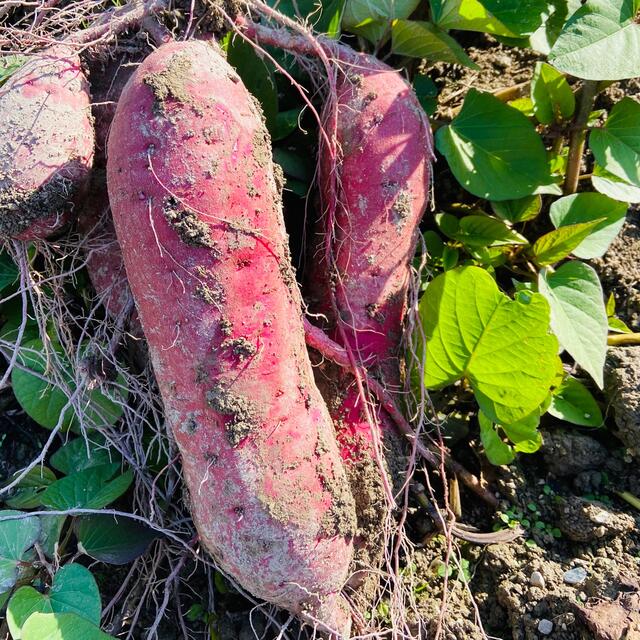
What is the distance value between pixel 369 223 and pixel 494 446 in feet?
1.53

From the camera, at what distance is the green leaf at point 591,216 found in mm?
1259

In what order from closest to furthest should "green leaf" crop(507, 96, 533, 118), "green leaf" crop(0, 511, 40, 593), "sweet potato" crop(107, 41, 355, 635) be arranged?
"sweet potato" crop(107, 41, 355, 635) → "green leaf" crop(0, 511, 40, 593) → "green leaf" crop(507, 96, 533, 118)

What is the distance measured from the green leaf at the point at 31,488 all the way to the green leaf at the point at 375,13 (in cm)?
102

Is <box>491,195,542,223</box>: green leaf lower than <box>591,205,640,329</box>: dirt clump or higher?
higher

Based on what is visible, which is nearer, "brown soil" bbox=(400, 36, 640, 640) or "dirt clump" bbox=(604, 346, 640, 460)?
"brown soil" bbox=(400, 36, 640, 640)

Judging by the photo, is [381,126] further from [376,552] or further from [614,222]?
[376,552]

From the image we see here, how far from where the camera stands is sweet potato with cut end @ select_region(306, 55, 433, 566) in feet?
3.63

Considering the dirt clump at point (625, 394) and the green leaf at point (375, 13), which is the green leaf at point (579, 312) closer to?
the dirt clump at point (625, 394)

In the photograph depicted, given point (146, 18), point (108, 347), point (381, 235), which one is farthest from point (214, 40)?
point (108, 347)

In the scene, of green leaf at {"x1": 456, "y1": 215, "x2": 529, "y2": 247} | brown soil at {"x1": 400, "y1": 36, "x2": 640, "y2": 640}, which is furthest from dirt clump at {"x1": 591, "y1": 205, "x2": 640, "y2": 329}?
green leaf at {"x1": 456, "y1": 215, "x2": 529, "y2": 247}

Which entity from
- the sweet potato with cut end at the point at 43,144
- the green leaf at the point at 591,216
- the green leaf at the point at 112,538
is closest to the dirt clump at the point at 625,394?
the green leaf at the point at 591,216

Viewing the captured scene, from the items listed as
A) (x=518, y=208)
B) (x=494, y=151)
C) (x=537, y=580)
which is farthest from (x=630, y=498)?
(x=494, y=151)

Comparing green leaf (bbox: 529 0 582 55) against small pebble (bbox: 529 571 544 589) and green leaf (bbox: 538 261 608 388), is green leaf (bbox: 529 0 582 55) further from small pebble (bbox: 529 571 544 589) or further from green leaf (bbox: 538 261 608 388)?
small pebble (bbox: 529 571 544 589)

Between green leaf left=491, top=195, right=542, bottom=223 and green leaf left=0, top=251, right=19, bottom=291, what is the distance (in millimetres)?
949
